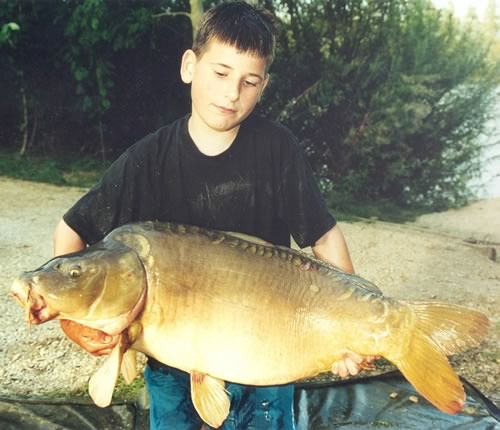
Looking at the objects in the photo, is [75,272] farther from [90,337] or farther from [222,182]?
[222,182]

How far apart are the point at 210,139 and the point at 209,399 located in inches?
31.3

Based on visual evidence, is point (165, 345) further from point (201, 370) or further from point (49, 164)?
point (49, 164)

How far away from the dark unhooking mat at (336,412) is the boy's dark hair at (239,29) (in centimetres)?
156

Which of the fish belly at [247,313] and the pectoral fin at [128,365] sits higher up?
the fish belly at [247,313]

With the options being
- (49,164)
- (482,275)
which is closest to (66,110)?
(49,164)

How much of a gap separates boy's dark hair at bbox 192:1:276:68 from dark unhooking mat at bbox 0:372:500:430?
1.56m

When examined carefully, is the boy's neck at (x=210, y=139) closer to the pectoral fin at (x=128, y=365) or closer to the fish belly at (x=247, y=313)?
the fish belly at (x=247, y=313)

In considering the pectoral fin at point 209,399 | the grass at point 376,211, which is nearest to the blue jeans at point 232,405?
the pectoral fin at point 209,399

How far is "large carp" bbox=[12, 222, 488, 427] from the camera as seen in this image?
4.62 ft

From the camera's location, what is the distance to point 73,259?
1.40 meters

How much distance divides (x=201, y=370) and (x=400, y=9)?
24.1 ft

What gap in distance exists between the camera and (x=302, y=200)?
1.92m

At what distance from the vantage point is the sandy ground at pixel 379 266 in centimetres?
291

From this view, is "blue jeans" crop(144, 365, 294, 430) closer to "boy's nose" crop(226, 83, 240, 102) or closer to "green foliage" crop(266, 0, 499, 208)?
"boy's nose" crop(226, 83, 240, 102)
